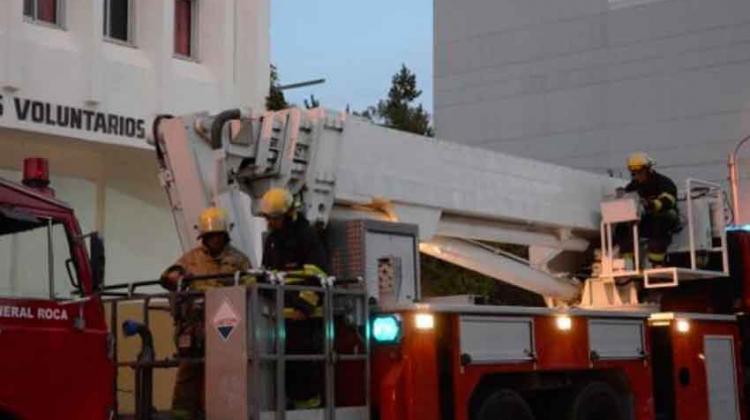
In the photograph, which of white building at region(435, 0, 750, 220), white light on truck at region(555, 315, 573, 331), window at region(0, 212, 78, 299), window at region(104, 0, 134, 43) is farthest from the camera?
white building at region(435, 0, 750, 220)

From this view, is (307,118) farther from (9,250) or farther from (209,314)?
(9,250)

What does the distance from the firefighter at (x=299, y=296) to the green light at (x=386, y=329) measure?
0.53 metres

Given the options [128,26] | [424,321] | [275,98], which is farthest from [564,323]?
[275,98]

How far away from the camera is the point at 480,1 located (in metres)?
34.8

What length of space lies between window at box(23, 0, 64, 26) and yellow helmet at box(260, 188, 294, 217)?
735 cm

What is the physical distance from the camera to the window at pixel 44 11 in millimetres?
13889

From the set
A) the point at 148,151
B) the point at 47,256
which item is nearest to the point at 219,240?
the point at 47,256

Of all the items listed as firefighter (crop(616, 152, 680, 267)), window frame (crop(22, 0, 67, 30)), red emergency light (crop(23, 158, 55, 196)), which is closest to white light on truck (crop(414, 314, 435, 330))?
red emergency light (crop(23, 158, 55, 196))

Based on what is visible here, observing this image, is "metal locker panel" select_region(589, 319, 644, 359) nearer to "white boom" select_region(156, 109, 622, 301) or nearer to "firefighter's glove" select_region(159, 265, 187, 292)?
"white boom" select_region(156, 109, 622, 301)

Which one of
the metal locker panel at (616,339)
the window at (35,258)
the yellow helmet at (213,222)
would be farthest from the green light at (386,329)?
the metal locker panel at (616,339)

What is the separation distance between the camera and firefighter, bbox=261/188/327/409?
7.09 m

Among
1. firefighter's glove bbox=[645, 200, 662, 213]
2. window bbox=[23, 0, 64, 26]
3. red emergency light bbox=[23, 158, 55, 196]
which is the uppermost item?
window bbox=[23, 0, 64, 26]

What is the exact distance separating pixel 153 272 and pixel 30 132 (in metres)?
3.01

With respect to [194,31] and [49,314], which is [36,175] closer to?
[49,314]
